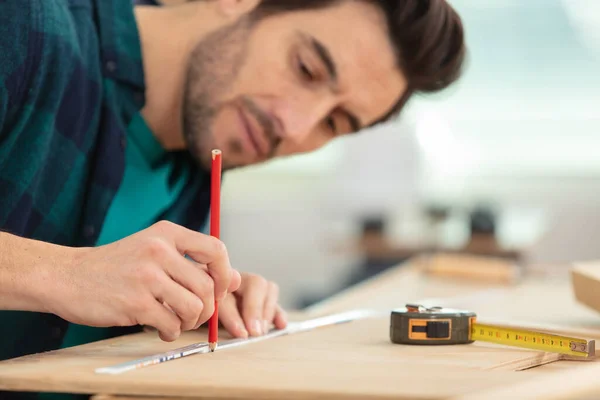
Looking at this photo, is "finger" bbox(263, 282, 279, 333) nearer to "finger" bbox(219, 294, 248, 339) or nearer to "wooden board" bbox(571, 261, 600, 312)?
"finger" bbox(219, 294, 248, 339)

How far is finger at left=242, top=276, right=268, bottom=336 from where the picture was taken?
1.02 m

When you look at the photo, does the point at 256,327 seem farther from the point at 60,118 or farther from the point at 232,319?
the point at 60,118

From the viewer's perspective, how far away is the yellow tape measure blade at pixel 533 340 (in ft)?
2.82

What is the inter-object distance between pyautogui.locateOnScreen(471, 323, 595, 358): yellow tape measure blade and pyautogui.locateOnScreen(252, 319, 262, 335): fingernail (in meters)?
0.29

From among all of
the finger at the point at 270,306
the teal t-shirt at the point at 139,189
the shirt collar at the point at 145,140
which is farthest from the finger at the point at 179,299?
the shirt collar at the point at 145,140

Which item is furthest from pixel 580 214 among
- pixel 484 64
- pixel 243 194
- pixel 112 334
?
pixel 112 334

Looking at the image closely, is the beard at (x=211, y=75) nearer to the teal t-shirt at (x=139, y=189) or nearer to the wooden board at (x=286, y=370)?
the teal t-shirt at (x=139, y=189)

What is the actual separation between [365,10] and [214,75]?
0.37 metres

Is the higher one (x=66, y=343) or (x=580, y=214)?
(x=66, y=343)

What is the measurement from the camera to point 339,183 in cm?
436

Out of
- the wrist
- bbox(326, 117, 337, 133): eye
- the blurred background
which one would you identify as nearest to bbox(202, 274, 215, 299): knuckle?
the wrist

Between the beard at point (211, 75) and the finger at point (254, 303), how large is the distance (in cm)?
56

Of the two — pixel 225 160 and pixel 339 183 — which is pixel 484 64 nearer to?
pixel 339 183

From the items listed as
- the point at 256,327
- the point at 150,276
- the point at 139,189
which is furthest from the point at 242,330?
the point at 139,189
